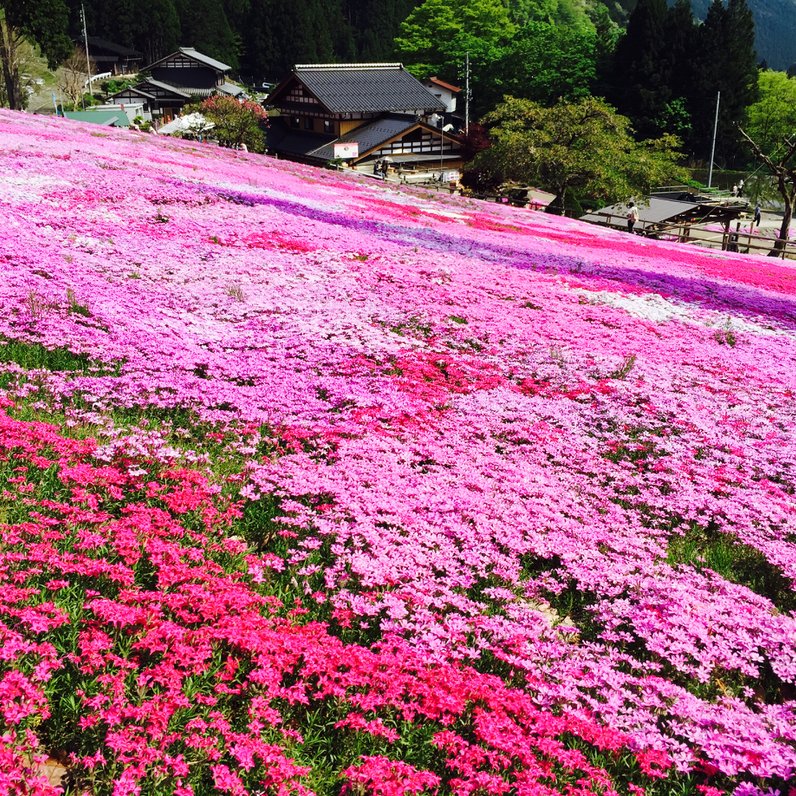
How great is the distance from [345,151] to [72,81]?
56.1 m

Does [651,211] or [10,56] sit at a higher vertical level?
[10,56]

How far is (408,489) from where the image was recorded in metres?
7.79

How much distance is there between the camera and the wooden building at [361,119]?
6694cm

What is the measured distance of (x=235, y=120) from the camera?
63312mm

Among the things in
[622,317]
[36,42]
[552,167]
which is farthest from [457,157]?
[622,317]

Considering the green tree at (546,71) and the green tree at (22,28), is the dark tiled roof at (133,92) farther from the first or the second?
the green tree at (546,71)

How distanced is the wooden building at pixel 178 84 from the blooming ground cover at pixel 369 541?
101731 millimetres

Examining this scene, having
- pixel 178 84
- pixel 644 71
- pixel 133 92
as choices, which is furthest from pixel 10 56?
pixel 644 71

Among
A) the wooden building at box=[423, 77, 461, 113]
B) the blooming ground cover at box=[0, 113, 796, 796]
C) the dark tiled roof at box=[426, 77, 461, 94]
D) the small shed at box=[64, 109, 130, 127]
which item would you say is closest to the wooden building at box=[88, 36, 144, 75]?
the small shed at box=[64, 109, 130, 127]

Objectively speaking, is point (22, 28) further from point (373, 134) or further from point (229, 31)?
point (229, 31)

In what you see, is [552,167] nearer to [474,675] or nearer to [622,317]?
[622,317]

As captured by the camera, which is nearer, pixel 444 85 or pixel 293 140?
pixel 293 140

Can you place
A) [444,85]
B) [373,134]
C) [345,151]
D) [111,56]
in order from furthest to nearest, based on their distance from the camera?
[111,56]
[444,85]
[373,134]
[345,151]

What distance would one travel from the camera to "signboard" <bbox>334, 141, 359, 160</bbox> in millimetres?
63469
